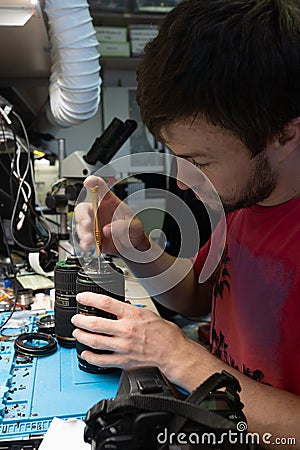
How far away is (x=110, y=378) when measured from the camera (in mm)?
817

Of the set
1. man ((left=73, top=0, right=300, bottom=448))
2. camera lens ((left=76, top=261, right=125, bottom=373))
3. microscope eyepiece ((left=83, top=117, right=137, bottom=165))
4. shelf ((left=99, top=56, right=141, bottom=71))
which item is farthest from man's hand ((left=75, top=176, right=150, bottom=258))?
shelf ((left=99, top=56, right=141, bottom=71))

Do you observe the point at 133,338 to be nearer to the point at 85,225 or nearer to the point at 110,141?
the point at 85,225

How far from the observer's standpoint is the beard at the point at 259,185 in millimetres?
685

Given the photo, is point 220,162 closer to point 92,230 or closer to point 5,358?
point 92,230

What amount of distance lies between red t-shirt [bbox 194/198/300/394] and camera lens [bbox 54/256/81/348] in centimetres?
30

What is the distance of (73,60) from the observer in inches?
56.7

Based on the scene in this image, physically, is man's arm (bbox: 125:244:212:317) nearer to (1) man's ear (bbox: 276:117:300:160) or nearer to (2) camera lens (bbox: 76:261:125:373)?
(2) camera lens (bbox: 76:261:125:373)

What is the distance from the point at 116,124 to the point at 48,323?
808mm

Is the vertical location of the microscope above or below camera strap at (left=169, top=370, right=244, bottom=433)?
below

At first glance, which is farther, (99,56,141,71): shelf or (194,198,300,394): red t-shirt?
(99,56,141,71): shelf

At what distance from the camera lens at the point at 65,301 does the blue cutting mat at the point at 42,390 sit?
0.10 feet

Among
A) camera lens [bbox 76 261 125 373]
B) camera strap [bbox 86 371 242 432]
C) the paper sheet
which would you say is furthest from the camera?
camera lens [bbox 76 261 125 373]

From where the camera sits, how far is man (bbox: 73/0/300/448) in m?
0.60

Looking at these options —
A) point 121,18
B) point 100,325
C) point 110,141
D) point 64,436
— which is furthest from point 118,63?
point 64,436
